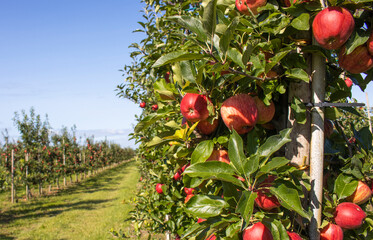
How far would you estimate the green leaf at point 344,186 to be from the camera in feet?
3.26

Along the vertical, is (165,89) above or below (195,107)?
above

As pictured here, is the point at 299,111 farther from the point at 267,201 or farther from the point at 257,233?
the point at 257,233

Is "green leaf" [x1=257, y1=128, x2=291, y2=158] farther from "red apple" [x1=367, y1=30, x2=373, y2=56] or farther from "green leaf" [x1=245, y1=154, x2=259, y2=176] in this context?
"red apple" [x1=367, y1=30, x2=373, y2=56]

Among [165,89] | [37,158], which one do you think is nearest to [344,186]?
[165,89]

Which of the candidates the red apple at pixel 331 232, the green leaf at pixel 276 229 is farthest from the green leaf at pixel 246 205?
the red apple at pixel 331 232

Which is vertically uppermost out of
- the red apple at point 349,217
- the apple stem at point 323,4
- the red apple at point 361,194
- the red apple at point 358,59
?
the apple stem at point 323,4

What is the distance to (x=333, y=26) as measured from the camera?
2.62ft

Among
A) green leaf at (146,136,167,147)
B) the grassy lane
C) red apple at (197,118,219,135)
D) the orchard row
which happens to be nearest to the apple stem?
red apple at (197,118,219,135)

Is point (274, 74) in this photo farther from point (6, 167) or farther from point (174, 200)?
point (6, 167)

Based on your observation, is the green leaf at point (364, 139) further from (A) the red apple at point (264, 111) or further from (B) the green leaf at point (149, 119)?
(B) the green leaf at point (149, 119)

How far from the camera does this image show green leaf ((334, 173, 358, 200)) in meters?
0.99

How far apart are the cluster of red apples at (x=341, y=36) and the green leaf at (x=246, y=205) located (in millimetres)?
529

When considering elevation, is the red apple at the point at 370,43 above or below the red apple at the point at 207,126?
above

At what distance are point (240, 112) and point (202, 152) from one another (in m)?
0.20
